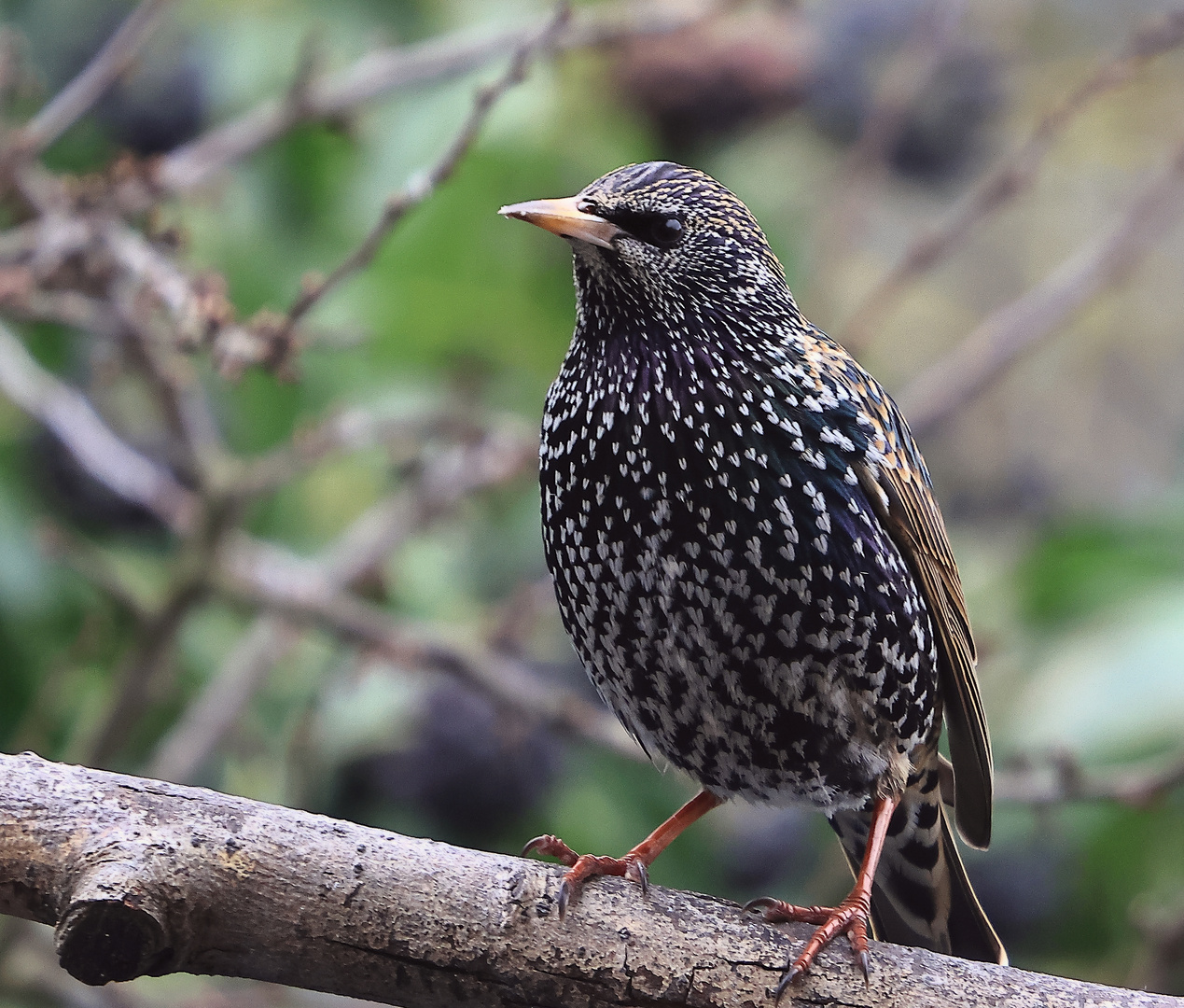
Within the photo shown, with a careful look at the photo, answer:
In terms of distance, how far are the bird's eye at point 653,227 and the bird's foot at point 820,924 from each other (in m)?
1.11

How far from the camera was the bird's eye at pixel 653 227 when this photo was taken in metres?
2.58

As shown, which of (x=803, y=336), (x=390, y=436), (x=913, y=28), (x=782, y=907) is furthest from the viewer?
(x=913, y=28)

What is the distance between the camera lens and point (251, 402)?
5.20 metres

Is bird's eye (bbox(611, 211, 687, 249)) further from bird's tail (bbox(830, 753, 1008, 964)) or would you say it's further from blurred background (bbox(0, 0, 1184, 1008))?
bird's tail (bbox(830, 753, 1008, 964))

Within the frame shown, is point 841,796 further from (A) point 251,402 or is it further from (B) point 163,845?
(A) point 251,402

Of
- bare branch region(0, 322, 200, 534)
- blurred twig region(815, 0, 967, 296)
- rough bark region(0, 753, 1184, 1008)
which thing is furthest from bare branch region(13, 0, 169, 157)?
blurred twig region(815, 0, 967, 296)

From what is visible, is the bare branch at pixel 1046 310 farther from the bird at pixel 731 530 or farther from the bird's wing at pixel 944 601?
the bird at pixel 731 530

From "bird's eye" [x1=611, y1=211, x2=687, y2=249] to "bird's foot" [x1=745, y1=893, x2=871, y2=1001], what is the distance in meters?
1.11

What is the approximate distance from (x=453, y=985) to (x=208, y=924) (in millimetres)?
354

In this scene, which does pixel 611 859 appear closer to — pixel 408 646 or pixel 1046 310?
pixel 408 646

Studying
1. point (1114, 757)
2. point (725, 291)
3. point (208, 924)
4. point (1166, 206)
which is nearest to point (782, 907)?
point (208, 924)

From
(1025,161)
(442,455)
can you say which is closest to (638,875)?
(442,455)

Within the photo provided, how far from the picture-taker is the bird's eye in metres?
2.58

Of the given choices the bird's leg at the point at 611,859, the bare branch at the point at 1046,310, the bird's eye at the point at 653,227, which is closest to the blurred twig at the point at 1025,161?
the bare branch at the point at 1046,310
